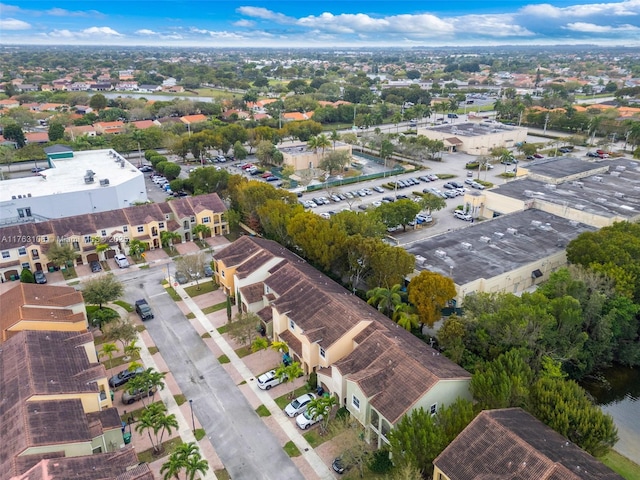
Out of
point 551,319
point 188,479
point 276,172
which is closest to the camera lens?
point 188,479

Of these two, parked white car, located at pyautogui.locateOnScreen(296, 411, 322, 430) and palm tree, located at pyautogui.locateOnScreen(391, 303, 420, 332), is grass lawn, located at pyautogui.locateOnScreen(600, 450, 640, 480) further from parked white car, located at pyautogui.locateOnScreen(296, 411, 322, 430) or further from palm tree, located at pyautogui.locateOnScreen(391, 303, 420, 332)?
parked white car, located at pyautogui.locateOnScreen(296, 411, 322, 430)

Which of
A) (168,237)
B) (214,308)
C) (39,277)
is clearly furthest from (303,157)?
(39,277)

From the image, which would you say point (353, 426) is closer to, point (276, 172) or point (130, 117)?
point (276, 172)

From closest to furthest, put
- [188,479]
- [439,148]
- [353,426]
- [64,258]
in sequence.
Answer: [188,479] → [353,426] → [64,258] → [439,148]

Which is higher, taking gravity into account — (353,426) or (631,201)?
(631,201)

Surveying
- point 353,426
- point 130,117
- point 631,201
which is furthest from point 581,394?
point 130,117

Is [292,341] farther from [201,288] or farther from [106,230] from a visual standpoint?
[106,230]

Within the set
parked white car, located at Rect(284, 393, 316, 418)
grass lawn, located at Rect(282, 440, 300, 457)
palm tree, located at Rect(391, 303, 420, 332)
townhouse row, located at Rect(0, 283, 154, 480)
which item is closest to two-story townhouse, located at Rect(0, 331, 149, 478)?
townhouse row, located at Rect(0, 283, 154, 480)
